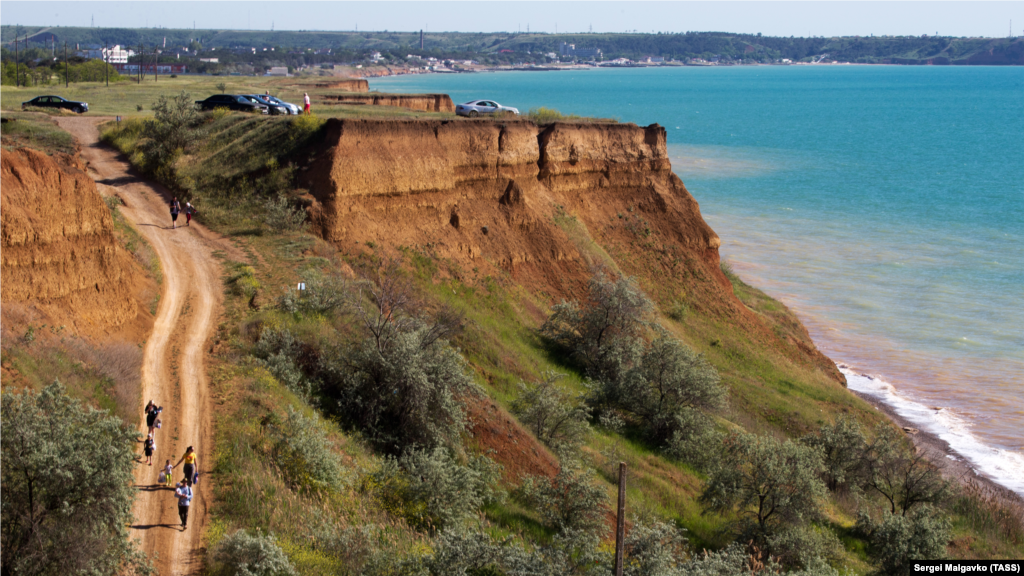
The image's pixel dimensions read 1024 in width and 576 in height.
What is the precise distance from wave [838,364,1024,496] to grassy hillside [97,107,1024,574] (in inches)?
100

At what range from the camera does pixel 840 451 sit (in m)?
23.4

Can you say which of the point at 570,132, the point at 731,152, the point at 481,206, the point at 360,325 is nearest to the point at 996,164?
the point at 731,152

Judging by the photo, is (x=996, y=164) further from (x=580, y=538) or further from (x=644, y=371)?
(x=580, y=538)

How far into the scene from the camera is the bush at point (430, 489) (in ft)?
51.4

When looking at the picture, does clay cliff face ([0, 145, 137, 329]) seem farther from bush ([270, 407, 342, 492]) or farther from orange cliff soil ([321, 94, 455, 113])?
orange cliff soil ([321, 94, 455, 113])

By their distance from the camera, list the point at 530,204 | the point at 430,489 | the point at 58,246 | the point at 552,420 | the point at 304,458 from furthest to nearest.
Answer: the point at 530,204 < the point at 552,420 < the point at 58,246 < the point at 430,489 < the point at 304,458

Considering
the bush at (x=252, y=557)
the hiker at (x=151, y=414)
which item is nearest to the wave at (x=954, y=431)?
the bush at (x=252, y=557)

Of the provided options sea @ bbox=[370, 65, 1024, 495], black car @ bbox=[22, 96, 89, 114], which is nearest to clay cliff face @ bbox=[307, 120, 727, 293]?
sea @ bbox=[370, 65, 1024, 495]

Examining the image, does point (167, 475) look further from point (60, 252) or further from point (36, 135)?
point (36, 135)

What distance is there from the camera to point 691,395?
960 inches

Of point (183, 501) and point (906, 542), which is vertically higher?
point (183, 501)

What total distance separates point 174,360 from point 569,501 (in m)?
9.32

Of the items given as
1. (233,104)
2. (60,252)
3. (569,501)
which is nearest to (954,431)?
(569,501)

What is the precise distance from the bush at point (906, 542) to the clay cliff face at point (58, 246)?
18.2 meters
